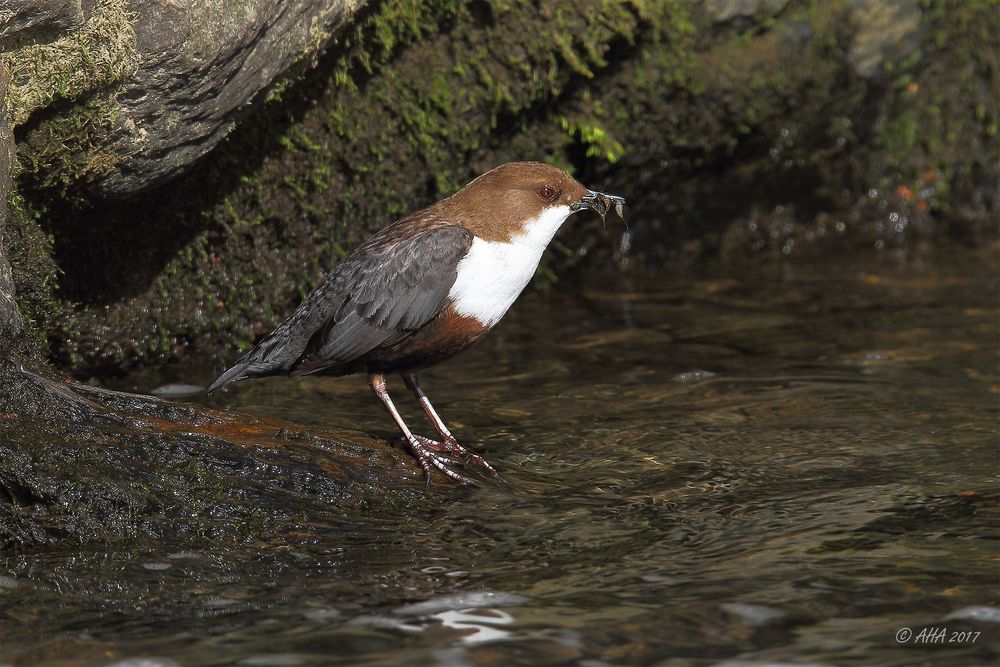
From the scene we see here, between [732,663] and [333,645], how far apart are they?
866mm

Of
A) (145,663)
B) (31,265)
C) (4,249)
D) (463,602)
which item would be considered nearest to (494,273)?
(463,602)

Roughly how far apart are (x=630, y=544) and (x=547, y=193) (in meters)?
1.49

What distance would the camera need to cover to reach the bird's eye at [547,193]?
4.27 metres

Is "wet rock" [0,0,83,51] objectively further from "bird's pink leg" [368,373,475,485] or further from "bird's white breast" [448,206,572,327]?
"bird's pink leg" [368,373,475,485]

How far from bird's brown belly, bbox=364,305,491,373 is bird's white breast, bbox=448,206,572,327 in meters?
0.03

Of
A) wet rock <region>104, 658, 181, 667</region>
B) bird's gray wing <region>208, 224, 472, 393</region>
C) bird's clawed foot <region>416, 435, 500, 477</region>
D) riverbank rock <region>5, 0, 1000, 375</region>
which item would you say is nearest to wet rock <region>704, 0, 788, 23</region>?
riverbank rock <region>5, 0, 1000, 375</region>

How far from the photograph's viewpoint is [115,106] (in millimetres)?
3973

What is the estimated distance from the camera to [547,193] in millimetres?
4285

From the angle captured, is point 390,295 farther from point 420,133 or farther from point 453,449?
point 420,133

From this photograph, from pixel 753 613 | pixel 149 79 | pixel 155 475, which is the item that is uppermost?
pixel 149 79

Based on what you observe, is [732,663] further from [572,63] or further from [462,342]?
[572,63]

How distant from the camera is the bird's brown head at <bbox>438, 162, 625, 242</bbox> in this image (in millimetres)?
4133

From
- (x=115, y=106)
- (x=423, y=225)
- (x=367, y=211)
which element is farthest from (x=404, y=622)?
(x=367, y=211)

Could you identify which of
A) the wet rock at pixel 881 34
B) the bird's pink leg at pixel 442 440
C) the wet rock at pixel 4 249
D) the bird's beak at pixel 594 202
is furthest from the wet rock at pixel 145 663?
the wet rock at pixel 881 34
